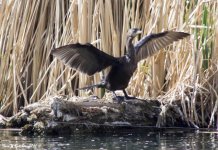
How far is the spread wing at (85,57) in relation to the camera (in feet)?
26.2

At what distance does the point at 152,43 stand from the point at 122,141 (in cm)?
154

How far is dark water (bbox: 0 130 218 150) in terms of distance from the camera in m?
7.16

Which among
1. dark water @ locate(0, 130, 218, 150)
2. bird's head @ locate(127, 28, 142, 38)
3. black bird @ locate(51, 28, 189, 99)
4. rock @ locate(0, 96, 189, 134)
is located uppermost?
bird's head @ locate(127, 28, 142, 38)

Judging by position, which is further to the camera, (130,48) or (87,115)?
(130,48)

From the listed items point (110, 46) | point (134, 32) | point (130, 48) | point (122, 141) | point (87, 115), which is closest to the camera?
point (122, 141)

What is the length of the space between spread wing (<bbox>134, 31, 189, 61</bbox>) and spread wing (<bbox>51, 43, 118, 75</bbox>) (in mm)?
351

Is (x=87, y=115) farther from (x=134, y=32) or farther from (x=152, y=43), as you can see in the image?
(x=152, y=43)

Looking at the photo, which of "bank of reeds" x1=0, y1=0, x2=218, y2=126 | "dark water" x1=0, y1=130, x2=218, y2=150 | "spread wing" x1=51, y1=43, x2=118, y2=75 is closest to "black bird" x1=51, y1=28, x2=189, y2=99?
"spread wing" x1=51, y1=43, x2=118, y2=75

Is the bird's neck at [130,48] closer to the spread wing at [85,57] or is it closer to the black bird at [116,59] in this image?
the black bird at [116,59]

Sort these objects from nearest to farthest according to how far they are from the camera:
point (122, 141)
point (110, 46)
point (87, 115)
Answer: point (122, 141) < point (87, 115) < point (110, 46)

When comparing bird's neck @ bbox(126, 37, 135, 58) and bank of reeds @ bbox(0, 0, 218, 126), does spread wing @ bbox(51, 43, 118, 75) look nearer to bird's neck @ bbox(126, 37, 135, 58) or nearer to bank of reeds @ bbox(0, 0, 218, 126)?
bird's neck @ bbox(126, 37, 135, 58)

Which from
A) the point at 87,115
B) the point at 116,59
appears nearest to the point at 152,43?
the point at 116,59

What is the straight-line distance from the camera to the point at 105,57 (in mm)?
8289

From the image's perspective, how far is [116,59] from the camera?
27.5 feet
